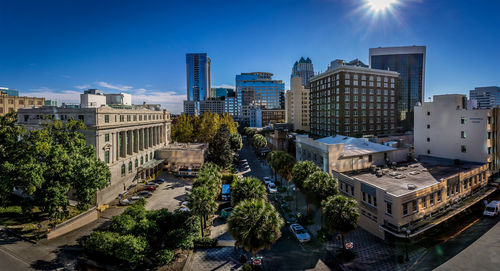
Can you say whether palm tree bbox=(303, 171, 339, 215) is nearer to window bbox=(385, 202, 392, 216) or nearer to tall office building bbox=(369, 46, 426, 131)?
window bbox=(385, 202, 392, 216)

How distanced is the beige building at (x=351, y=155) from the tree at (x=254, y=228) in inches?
852

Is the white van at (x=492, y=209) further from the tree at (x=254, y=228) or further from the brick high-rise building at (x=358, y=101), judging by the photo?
the brick high-rise building at (x=358, y=101)

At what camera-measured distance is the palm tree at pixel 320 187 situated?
3150 centimetres

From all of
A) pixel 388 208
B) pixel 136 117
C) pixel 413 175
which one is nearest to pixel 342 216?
pixel 388 208

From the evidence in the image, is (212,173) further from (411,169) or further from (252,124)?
(252,124)

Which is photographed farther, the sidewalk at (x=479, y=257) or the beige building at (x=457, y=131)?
the beige building at (x=457, y=131)

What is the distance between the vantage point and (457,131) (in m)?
46.3

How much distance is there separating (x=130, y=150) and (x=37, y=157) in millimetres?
26664

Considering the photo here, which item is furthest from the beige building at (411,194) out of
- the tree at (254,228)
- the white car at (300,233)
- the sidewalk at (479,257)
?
the tree at (254,228)

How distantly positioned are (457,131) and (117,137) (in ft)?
228

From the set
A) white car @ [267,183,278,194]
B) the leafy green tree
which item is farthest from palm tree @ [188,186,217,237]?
white car @ [267,183,278,194]

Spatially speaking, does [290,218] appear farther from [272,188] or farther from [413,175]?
[413,175]

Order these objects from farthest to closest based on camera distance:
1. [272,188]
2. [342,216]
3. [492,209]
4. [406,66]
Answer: [406,66], [272,188], [492,209], [342,216]

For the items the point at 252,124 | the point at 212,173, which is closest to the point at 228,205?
the point at 212,173
